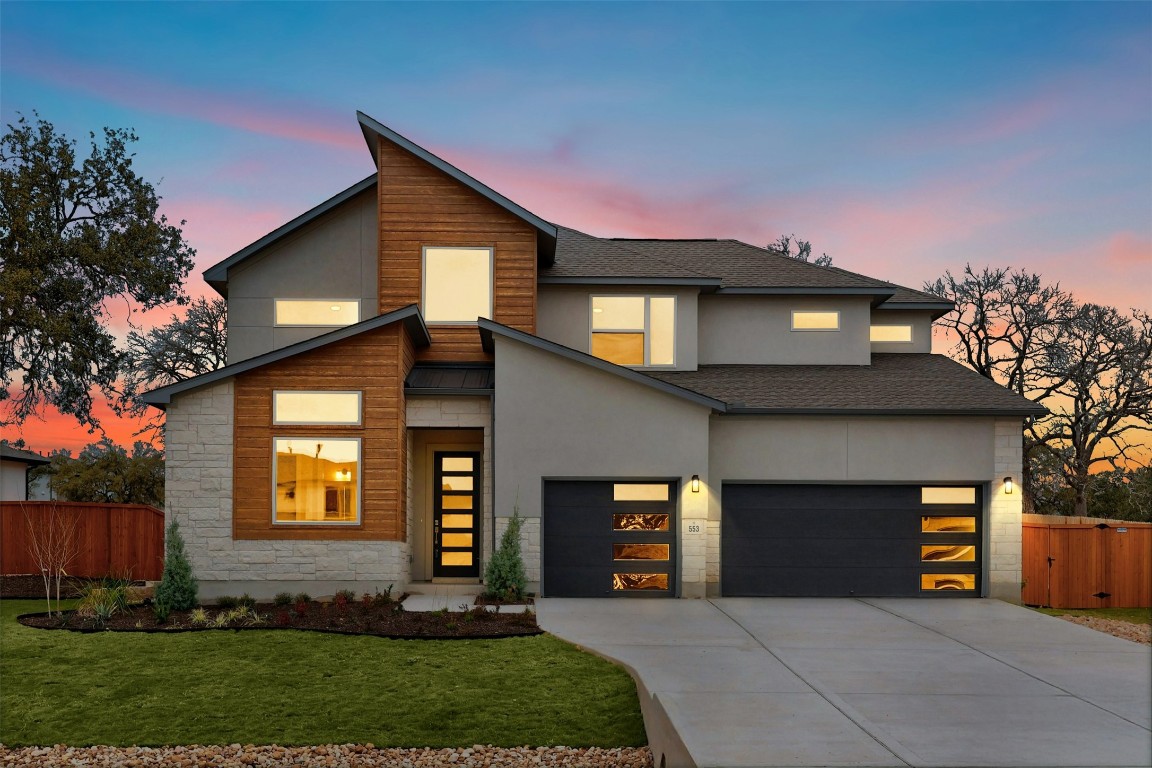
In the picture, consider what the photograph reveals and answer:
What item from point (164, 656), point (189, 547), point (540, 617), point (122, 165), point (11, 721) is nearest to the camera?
point (11, 721)

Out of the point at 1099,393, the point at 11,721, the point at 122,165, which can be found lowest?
the point at 11,721

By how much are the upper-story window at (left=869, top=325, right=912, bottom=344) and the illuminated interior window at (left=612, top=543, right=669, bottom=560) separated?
789 cm

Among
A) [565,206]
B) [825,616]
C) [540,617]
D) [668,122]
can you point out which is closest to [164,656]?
[540,617]

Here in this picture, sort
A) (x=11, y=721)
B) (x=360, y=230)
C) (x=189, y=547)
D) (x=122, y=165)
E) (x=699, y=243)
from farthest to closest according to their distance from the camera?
(x=699, y=243)
(x=122, y=165)
(x=360, y=230)
(x=189, y=547)
(x=11, y=721)

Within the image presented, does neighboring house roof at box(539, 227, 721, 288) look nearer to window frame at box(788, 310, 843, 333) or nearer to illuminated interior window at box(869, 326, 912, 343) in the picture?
window frame at box(788, 310, 843, 333)

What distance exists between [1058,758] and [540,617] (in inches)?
294

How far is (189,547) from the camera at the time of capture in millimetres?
13984

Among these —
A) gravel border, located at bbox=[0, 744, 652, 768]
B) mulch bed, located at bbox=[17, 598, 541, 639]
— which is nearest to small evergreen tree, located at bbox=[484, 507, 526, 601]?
mulch bed, located at bbox=[17, 598, 541, 639]

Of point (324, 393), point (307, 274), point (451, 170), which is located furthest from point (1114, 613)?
point (307, 274)

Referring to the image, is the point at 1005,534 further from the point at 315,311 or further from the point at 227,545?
the point at 315,311

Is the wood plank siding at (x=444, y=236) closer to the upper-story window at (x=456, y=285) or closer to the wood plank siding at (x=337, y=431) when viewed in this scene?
the upper-story window at (x=456, y=285)

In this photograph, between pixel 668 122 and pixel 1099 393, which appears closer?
pixel 668 122

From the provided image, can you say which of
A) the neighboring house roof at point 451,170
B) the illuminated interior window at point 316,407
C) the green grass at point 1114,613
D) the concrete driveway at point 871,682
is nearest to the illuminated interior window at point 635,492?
the concrete driveway at point 871,682

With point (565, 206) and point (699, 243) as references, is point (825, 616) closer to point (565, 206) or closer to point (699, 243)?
point (699, 243)
